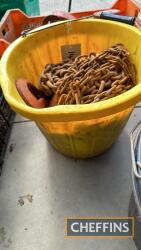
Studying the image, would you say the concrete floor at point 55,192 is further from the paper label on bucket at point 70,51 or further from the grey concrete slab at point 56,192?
the paper label on bucket at point 70,51

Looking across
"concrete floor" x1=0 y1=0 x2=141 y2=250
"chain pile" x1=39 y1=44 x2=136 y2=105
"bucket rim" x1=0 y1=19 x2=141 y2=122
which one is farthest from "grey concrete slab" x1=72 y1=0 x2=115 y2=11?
"bucket rim" x1=0 y1=19 x2=141 y2=122

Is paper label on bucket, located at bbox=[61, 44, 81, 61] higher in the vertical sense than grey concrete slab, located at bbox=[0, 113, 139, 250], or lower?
higher

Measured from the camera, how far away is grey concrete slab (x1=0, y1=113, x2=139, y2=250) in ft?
2.28

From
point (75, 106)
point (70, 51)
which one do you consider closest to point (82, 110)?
point (75, 106)

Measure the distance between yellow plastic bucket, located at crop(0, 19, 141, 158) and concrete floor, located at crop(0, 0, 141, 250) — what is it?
70 millimetres

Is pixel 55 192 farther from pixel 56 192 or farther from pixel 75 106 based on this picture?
pixel 75 106

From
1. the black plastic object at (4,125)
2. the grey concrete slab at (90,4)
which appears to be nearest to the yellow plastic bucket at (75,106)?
the black plastic object at (4,125)

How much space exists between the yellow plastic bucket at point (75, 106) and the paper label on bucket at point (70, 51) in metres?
0.02

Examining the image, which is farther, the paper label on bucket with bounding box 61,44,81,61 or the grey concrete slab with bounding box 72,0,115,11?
the grey concrete slab with bounding box 72,0,115,11

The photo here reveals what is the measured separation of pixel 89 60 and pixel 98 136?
27cm

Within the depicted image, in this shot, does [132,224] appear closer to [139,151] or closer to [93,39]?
[139,151]

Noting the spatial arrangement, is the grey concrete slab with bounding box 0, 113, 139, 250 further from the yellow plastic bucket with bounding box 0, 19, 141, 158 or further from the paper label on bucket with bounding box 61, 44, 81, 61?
the paper label on bucket with bounding box 61, 44, 81, 61

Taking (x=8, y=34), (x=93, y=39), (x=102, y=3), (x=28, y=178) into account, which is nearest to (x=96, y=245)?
(x=28, y=178)

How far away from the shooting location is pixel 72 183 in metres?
0.81
